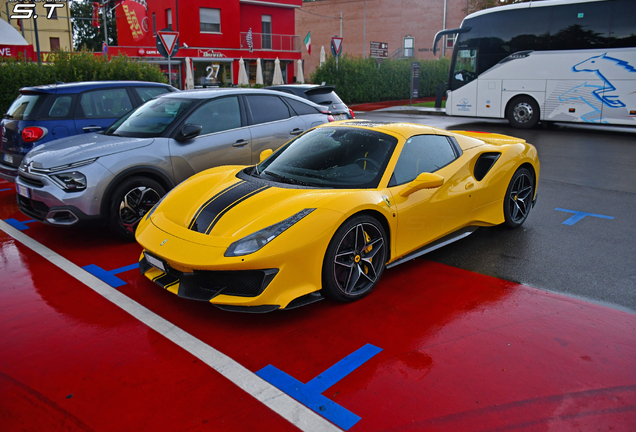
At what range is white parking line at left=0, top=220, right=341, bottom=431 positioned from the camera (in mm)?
2660

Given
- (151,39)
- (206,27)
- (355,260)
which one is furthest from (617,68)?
(151,39)

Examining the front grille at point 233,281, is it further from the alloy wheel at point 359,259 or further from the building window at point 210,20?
the building window at point 210,20

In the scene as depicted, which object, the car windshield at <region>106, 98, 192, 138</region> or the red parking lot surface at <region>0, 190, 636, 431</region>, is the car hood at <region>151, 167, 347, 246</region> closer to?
the red parking lot surface at <region>0, 190, 636, 431</region>

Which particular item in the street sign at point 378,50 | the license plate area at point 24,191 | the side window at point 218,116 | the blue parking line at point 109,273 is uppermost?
the street sign at point 378,50

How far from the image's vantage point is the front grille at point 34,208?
5180 millimetres

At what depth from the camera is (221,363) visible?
10.4 feet

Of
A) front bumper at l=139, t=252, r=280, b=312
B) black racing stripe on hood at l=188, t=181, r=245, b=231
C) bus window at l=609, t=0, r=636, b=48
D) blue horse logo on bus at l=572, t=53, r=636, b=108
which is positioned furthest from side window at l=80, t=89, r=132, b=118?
bus window at l=609, t=0, r=636, b=48

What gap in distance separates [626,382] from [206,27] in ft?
112

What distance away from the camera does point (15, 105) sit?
7469mm

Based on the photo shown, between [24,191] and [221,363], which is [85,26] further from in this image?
[221,363]

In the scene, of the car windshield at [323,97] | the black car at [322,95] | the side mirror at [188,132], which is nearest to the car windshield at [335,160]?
the side mirror at [188,132]

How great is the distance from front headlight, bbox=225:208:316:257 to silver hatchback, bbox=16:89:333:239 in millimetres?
2418

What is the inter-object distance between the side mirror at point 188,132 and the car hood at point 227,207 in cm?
135

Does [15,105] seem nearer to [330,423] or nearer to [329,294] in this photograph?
[329,294]
